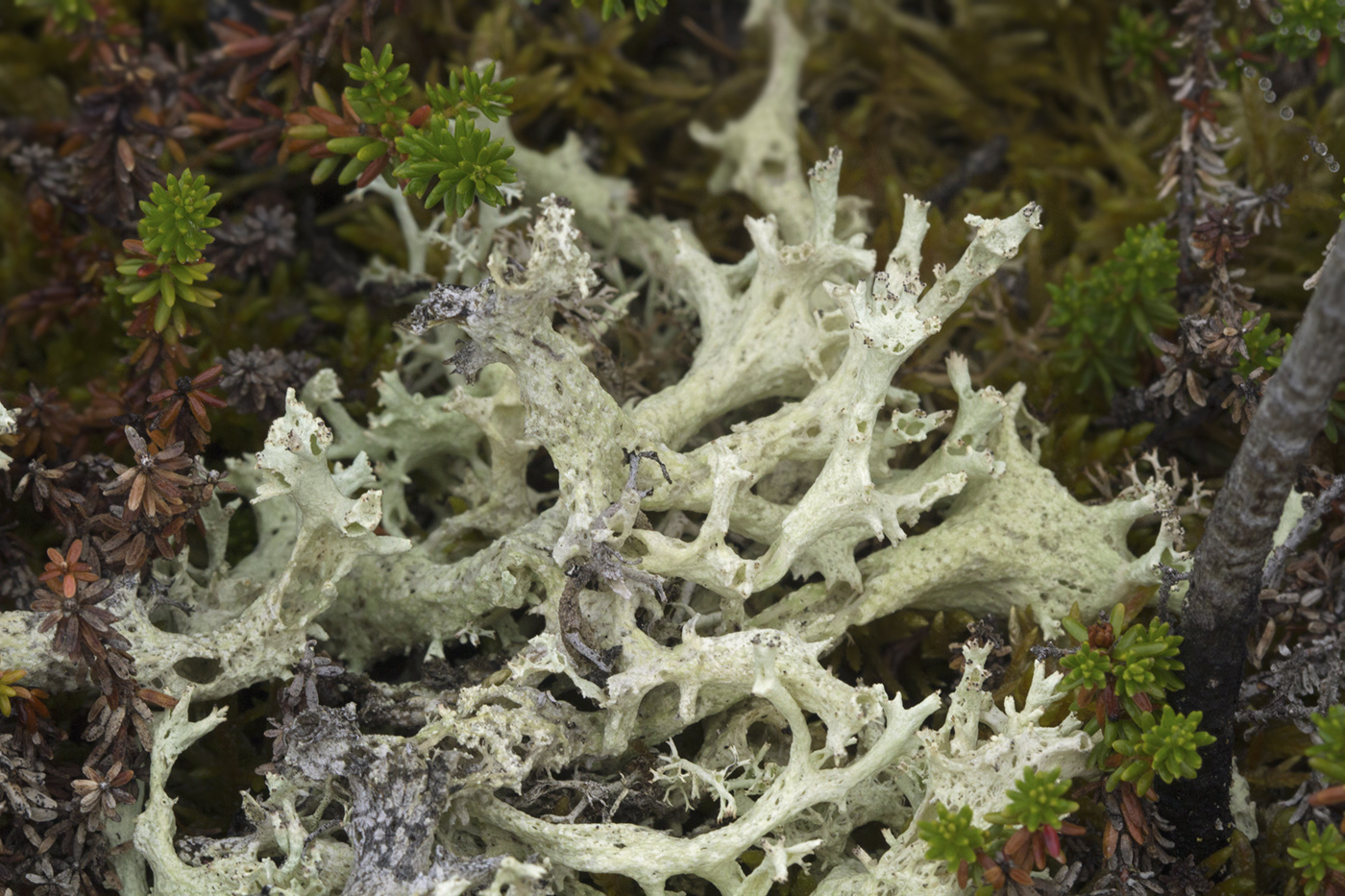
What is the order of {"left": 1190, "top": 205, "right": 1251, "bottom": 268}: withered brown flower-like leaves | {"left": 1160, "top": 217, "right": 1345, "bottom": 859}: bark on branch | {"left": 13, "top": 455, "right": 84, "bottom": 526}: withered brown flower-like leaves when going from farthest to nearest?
{"left": 1190, "top": 205, "right": 1251, "bottom": 268}: withered brown flower-like leaves < {"left": 13, "top": 455, "right": 84, "bottom": 526}: withered brown flower-like leaves < {"left": 1160, "top": 217, "right": 1345, "bottom": 859}: bark on branch

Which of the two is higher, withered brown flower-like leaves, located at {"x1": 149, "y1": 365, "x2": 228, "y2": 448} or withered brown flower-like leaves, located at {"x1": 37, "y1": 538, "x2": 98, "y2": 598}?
withered brown flower-like leaves, located at {"x1": 149, "y1": 365, "x2": 228, "y2": 448}

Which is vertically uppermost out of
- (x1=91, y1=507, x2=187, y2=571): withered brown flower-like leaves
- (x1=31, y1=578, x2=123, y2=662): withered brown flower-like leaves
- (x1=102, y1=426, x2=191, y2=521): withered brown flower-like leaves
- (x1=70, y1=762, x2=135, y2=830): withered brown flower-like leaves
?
(x1=102, y1=426, x2=191, y2=521): withered brown flower-like leaves

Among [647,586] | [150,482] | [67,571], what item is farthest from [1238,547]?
[67,571]

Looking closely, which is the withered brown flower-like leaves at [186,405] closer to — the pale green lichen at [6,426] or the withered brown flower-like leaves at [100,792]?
the pale green lichen at [6,426]

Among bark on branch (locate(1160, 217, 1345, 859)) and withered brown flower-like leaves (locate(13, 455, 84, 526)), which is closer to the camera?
bark on branch (locate(1160, 217, 1345, 859))

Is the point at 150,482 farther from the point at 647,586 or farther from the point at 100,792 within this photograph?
the point at 647,586

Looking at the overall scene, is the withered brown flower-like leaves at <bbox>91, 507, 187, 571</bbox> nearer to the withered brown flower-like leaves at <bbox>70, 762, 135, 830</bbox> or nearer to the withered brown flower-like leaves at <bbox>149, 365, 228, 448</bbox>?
the withered brown flower-like leaves at <bbox>149, 365, 228, 448</bbox>

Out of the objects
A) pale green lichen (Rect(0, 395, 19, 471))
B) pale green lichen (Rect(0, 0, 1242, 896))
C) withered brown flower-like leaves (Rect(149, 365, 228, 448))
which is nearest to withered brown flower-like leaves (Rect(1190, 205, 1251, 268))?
pale green lichen (Rect(0, 0, 1242, 896))
